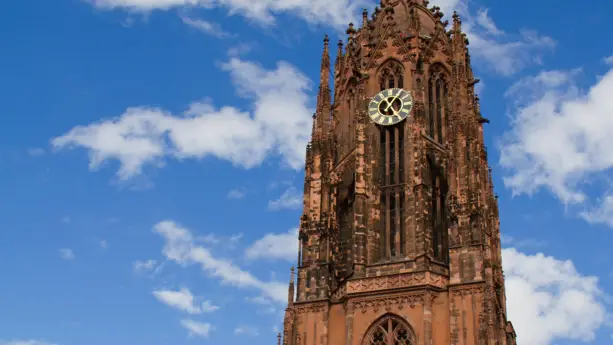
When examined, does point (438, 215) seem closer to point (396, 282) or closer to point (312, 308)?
point (396, 282)

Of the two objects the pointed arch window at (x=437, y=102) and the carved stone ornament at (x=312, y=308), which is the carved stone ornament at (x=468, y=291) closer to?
the carved stone ornament at (x=312, y=308)

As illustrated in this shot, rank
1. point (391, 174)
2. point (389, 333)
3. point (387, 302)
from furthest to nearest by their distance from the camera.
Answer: point (391, 174), point (387, 302), point (389, 333)

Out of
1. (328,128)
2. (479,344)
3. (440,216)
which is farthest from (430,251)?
(328,128)

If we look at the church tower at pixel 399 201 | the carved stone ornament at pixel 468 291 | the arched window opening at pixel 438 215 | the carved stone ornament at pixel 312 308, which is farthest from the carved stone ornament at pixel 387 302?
the arched window opening at pixel 438 215

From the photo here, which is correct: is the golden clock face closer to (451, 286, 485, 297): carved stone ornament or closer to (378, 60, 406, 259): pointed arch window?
→ (378, 60, 406, 259): pointed arch window

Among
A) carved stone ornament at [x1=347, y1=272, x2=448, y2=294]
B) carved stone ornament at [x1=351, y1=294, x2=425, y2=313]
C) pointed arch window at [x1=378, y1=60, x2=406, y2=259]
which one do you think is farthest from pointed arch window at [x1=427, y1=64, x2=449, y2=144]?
carved stone ornament at [x1=351, y1=294, x2=425, y2=313]

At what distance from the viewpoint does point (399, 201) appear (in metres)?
57.5

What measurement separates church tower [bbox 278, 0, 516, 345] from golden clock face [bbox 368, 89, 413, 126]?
0.07 meters

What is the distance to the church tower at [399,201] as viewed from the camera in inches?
2061

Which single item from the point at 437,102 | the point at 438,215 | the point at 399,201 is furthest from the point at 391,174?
the point at 437,102

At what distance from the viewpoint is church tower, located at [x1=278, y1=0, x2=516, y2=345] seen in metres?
52.3

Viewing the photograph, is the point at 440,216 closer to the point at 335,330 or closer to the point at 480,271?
the point at 480,271

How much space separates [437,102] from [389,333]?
17.4 meters

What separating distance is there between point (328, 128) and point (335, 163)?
2.58 meters
